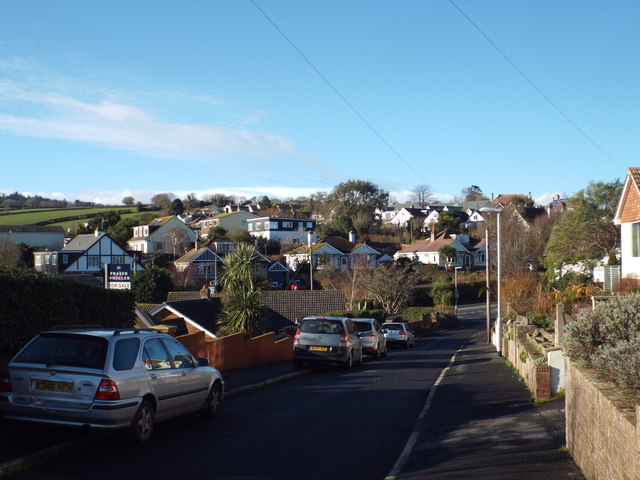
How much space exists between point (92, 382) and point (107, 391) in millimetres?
216

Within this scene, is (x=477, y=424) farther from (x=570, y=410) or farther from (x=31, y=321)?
(x=31, y=321)

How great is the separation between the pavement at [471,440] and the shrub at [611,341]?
132 centimetres

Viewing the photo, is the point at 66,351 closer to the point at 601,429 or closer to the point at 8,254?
the point at 601,429

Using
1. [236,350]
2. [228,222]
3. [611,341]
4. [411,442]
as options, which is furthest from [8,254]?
[611,341]

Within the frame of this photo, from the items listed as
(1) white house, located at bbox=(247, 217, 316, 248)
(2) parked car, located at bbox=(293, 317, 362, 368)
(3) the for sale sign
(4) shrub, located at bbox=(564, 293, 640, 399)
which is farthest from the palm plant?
(1) white house, located at bbox=(247, 217, 316, 248)

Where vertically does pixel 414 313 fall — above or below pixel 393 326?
below

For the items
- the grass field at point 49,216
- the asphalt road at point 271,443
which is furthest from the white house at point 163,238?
the asphalt road at point 271,443

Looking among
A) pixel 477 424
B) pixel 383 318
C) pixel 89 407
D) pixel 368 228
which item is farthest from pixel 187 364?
pixel 368 228

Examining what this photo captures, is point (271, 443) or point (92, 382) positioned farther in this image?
point (271, 443)

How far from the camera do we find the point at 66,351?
8.55 meters

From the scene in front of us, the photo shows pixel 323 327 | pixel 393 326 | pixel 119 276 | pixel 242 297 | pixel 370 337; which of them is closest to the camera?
pixel 119 276

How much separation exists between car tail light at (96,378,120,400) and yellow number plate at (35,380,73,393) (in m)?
0.38

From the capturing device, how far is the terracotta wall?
17.7 metres

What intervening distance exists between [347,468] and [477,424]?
370cm
